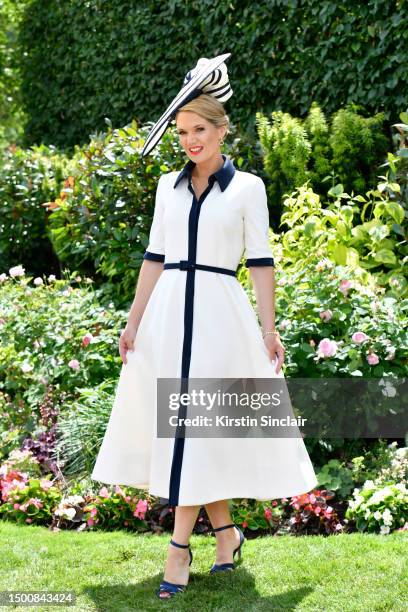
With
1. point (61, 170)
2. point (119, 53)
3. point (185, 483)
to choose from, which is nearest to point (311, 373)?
point (185, 483)

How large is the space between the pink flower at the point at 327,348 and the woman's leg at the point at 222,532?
0.99 metres

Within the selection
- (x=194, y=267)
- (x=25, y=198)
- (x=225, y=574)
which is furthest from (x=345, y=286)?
(x=25, y=198)

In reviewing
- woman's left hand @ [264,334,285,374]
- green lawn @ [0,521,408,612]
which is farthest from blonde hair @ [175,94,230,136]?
green lawn @ [0,521,408,612]

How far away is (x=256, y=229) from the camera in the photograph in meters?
3.10

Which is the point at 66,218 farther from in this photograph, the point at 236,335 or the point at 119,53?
the point at 236,335

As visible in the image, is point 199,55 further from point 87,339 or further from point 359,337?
point 359,337

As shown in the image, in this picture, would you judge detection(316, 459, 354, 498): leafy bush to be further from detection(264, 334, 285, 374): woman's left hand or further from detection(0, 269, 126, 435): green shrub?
detection(0, 269, 126, 435): green shrub

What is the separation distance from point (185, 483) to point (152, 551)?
698mm

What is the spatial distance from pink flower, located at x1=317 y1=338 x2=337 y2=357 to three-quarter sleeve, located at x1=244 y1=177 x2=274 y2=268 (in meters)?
0.92

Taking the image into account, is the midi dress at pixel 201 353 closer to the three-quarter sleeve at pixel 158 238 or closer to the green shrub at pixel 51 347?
the three-quarter sleeve at pixel 158 238

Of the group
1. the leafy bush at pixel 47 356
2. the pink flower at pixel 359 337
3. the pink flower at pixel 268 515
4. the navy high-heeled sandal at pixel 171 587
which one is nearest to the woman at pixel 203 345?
the navy high-heeled sandal at pixel 171 587

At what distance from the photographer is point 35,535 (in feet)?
12.6

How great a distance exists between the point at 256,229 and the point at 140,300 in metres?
0.52

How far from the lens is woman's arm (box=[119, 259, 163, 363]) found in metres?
3.25
